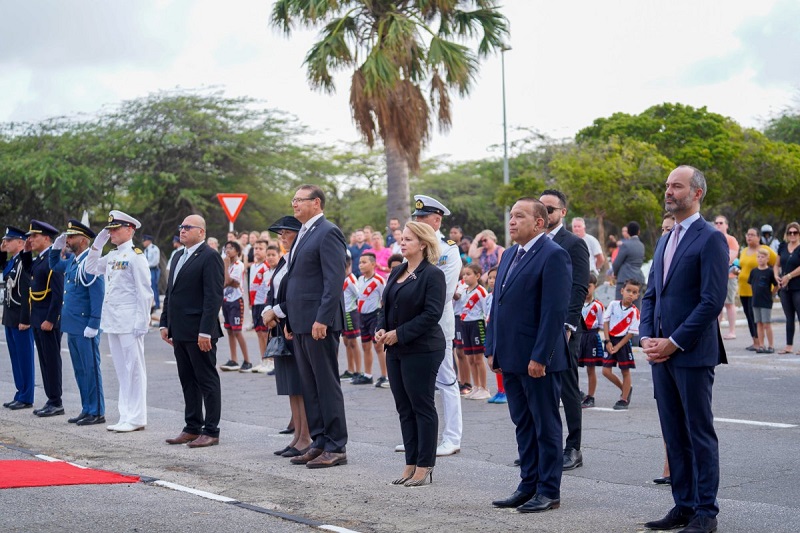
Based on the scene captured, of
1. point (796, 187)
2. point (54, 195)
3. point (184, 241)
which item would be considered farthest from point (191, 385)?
point (796, 187)

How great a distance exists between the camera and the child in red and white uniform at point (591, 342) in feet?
38.1

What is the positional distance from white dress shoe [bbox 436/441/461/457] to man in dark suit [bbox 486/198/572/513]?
189 centimetres

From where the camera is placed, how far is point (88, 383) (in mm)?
11133

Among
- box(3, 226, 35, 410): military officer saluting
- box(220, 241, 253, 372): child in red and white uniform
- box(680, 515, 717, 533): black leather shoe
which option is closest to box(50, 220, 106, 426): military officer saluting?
box(3, 226, 35, 410): military officer saluting

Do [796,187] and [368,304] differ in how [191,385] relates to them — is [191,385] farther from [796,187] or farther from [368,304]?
[796,187]

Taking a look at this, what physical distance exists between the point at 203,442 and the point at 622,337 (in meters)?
4.83

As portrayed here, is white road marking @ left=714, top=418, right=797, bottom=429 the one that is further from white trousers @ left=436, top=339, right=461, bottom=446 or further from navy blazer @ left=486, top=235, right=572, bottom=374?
navy blazer @ left=486, top=235, right=572, bottom=374

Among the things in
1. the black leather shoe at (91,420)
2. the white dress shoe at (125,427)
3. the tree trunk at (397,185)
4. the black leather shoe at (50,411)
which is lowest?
the white dress shoe at (125,427)

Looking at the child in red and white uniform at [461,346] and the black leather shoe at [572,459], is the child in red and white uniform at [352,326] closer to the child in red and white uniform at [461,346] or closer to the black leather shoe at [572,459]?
the child in red and white uniform at [461,346]

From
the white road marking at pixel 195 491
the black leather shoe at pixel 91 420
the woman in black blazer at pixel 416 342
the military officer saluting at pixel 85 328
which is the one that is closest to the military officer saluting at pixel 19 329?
the military officer saluting at pixel 85 328

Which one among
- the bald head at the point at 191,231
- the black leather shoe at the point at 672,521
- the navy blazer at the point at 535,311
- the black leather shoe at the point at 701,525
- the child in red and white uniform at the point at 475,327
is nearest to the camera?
the black leather shoe at the point at 701,525

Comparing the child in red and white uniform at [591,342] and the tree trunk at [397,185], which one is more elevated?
the tree trunk at [397,185]

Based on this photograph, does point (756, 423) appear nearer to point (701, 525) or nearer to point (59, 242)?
point (701, 525)

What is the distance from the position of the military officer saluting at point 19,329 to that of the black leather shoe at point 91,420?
1.70m
